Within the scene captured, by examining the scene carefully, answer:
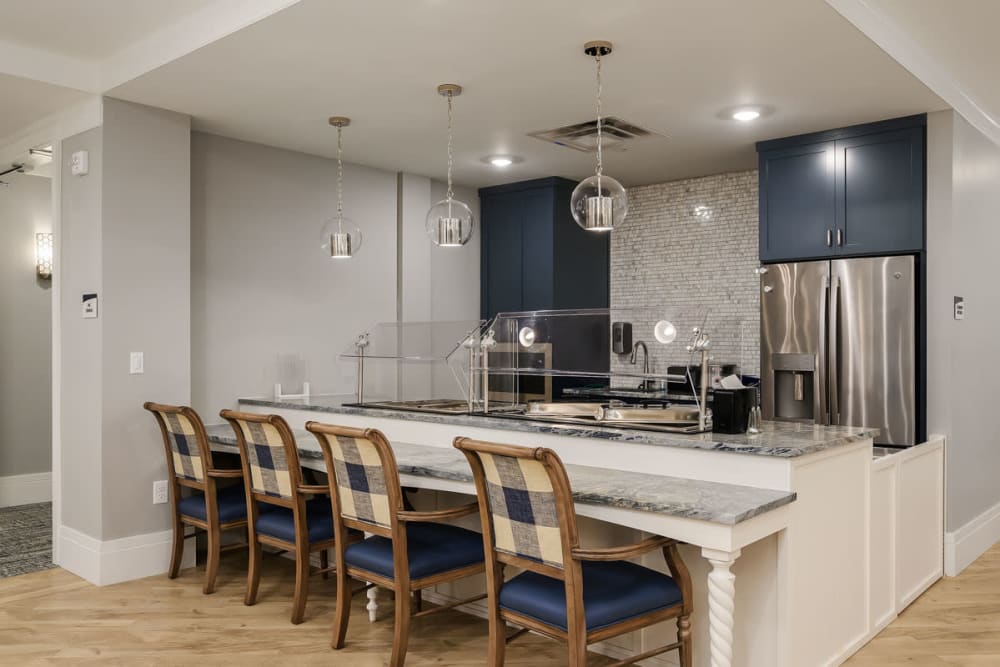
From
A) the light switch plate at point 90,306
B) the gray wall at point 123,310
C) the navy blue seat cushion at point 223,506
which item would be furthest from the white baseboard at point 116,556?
the light switch plate at point 90,306

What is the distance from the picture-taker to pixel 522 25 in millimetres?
3064

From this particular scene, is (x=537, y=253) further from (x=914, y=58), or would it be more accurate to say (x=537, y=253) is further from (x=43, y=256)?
(x=43, y=256)

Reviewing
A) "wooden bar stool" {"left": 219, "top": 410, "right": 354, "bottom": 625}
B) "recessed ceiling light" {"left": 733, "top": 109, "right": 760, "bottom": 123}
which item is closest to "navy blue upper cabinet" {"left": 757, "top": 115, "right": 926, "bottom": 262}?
"recessed ceiling light" {"left": 733, "top": 109, "right": 760, "bottom": 123}

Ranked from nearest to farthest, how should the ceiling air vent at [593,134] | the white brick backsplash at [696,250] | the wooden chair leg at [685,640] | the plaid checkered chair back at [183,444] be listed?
the wooden chair leg at [685,640], the plaid checkered chair back at [183,444], the ceiling air vent at [593,134], the white brick backsplash at [696,250]

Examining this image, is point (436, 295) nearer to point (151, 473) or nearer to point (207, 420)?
point (207, 420)

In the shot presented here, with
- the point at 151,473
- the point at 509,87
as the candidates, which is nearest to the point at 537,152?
the point at 509,87

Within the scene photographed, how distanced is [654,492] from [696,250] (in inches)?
144

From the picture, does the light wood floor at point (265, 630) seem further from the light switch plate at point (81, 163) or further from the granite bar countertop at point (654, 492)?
the light switch plate at point (81, 163)

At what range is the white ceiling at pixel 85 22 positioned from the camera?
3.30 meters

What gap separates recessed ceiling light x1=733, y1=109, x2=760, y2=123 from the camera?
4.16 m

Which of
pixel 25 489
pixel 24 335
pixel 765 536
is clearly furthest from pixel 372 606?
pixel 24 335

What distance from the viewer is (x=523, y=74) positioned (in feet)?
11.9

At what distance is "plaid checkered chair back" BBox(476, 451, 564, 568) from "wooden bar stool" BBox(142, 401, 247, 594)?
1712 millimetres

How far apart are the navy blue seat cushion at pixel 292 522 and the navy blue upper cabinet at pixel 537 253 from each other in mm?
2763
